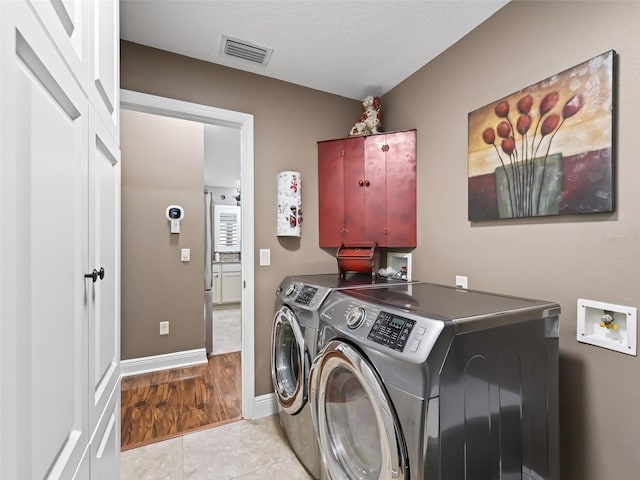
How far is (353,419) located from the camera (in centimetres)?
133

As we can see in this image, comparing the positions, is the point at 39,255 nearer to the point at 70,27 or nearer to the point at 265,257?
the point at 70,27

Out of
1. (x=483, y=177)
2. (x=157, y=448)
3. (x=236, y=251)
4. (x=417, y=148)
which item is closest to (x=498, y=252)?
(x=483, y=177)

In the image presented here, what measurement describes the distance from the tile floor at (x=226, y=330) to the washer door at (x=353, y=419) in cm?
228

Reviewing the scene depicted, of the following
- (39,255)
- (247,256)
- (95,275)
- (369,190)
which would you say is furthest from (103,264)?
(369,190)

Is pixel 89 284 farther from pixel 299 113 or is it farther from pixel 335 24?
pixel 299 113

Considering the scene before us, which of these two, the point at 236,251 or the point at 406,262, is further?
the point at 236,251

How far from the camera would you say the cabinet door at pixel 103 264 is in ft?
2.70

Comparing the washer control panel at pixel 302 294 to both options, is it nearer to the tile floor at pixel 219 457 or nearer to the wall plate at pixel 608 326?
the tile floor at pixel 219 457

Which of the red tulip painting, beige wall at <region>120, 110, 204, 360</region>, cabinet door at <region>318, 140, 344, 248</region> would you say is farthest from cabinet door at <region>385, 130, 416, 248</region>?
beige wall at <region>120, 110, 204, 360</region>

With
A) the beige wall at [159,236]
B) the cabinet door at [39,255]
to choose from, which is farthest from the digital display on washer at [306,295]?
the beige wall at [159,236]

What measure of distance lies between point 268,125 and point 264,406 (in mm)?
2125

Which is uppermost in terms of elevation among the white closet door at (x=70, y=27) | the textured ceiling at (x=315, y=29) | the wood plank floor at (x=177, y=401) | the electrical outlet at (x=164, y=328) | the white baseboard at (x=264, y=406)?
the textured ceiling at (x=315, y=29)

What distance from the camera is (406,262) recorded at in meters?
2.36

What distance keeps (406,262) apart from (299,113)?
1.46 meters
